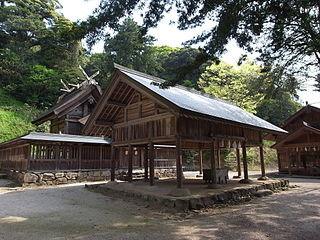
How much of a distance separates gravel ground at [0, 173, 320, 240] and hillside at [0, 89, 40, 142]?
2139 cm

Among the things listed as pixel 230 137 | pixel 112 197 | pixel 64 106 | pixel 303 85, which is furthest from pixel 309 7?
pixel 64 106

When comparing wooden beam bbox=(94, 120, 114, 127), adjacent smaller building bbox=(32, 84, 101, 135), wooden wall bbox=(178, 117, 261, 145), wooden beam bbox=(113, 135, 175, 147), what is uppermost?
adjacent smaller building bbox=(32, 84, 101, 135)

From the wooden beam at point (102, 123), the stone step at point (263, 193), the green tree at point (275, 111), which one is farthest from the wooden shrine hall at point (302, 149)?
the wooden beam at point (102, 123)

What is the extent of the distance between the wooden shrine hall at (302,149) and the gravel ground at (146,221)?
12.8 m

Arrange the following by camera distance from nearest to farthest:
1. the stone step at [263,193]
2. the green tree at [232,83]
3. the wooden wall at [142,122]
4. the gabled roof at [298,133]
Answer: the wooden wall at [142,122] → the stone step at [263,193] → the gabled roof at [298,133] → the green tree at [232,83]

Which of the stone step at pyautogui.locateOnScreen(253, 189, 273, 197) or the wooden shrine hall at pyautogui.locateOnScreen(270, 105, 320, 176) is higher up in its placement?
the wooden shrine hall at pyautogui.locateOnScreen(270, 105, 320, 176)

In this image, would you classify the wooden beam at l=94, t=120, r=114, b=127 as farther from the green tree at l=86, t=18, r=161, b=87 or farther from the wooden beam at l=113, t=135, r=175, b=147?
the green tree at l=86, t=18, r=161, b=87

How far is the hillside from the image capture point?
88.8 ft

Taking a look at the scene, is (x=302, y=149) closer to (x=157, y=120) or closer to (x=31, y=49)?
(x=157, y=120)

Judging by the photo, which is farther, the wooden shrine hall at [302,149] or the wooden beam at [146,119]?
the wooden shrine hall at [302,149]

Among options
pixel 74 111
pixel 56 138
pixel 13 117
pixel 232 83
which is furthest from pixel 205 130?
pixel 13 117

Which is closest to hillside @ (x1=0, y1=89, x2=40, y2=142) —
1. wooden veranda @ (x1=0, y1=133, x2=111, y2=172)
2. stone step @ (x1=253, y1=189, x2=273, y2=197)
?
wooden veranda @ (x1=0, y1=133, x2=111, y2=172)

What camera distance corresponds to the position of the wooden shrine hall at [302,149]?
64.7 feet

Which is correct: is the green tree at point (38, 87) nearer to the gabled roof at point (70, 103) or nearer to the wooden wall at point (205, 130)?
the gabled roof at point (70, 103)
